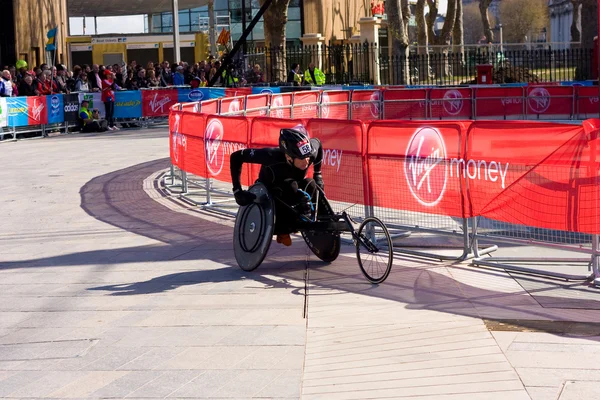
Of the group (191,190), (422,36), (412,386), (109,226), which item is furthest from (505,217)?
(422,36)

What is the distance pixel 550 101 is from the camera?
2869cm

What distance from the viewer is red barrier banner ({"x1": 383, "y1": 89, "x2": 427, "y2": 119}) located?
2736 cm

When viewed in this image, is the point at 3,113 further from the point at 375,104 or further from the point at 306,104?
the point at 375,104

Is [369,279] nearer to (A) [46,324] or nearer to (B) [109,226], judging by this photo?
(A) [46,324]

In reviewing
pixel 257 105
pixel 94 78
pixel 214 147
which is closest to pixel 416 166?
pixel 214 147

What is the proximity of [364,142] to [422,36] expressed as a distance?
54051 millimetres

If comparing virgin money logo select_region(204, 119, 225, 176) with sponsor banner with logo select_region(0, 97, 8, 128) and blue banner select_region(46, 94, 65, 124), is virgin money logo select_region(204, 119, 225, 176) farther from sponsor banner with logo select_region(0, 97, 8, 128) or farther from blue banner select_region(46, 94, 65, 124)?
blue banner select_region(46, 94, 65, 124)

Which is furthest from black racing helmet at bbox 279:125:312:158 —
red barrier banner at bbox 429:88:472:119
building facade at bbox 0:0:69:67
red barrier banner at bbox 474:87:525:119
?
building facade at bbox 0:0:69:67

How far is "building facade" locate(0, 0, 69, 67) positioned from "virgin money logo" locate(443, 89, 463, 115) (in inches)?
720

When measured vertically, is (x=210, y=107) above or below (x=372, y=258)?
above

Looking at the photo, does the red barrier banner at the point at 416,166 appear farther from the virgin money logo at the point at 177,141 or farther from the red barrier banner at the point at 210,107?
the red barrier banner at the point at 210,107

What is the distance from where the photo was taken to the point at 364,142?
10.7 m

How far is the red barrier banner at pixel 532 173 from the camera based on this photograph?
8562 millimetres

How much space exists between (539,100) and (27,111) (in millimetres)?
15332
